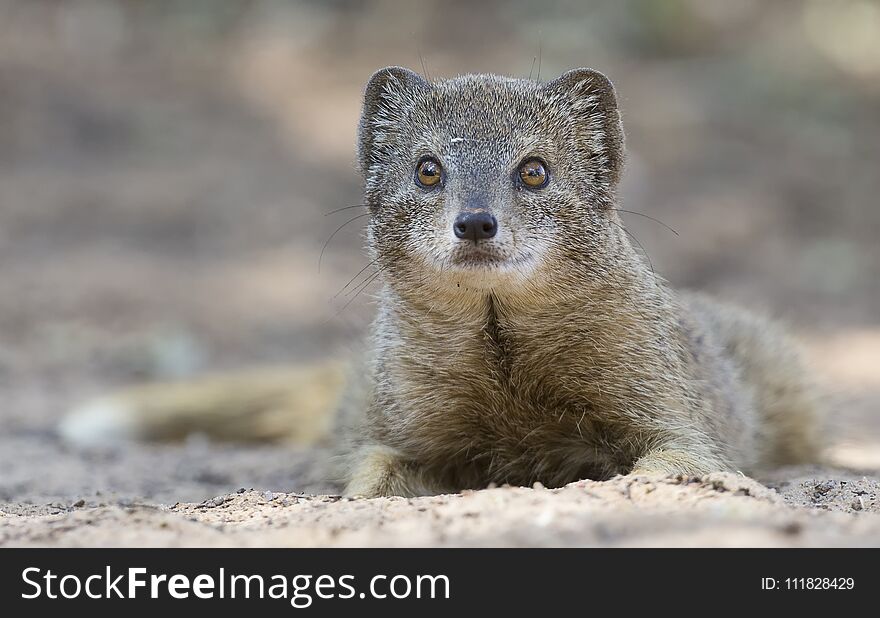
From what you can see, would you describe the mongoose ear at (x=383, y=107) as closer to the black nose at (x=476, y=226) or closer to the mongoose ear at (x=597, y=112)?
the mongoose ear at (x=597, y=112)

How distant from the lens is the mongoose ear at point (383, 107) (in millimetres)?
4191

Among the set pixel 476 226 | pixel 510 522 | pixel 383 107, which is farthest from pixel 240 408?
pixel 510 522

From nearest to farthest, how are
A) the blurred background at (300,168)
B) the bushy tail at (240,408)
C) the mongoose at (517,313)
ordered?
the mongoose at (517,313) < the bushy tail at (240,408) < the blurred background at (300,168)

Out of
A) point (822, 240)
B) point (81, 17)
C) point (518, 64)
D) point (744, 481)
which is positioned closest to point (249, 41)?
point (81, 17)

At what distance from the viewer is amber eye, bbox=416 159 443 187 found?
3848mm

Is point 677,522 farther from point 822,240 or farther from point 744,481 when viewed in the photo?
point 822,240

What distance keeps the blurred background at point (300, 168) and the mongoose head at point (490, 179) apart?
1895 millimetres

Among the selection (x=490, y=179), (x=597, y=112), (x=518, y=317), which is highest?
(x=597, y=112)

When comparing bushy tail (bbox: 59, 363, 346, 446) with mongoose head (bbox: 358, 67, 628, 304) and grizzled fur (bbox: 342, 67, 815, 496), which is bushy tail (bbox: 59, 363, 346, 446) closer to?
grizzled fur (bbox: 342, 67, 815, 496)

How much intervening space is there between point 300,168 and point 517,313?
21.7 feet

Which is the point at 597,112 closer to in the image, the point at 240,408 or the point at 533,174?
the point at 533,174

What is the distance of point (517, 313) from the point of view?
3814 mm

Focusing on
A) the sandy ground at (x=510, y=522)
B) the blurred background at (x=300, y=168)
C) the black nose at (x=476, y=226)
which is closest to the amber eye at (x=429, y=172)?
the black nose at (x=476, y=226)

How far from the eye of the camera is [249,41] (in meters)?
11.8
